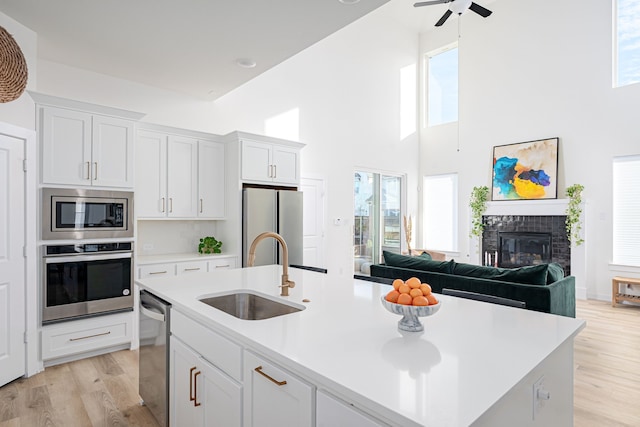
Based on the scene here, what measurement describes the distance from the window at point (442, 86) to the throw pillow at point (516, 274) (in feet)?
17.1

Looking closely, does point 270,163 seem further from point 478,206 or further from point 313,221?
point 478,206

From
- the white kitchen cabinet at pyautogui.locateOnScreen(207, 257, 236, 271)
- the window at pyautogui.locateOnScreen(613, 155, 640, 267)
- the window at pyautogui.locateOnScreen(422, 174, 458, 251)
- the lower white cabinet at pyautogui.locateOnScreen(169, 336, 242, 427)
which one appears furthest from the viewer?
the window at pyautogui.locateOnScreen(422, 174, 458, 251)

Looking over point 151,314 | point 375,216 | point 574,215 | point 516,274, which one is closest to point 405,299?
point 151,314

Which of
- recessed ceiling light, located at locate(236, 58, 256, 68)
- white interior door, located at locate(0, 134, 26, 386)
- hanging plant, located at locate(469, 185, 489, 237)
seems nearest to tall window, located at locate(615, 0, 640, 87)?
hanging plant, located at locate(469, 185, 489, 237)

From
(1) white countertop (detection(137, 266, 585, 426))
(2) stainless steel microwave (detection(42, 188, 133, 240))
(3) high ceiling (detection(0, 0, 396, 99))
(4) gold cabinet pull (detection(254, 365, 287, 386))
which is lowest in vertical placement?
(4) gold cabinet pull (detection(254, 365, 287, 386))

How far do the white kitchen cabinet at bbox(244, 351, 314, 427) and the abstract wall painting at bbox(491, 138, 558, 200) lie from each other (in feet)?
21.0

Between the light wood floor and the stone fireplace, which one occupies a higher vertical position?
the stone fireplace

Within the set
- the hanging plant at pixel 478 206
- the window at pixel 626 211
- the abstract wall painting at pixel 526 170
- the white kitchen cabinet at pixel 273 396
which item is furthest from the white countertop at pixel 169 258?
the window at pixel 626 211

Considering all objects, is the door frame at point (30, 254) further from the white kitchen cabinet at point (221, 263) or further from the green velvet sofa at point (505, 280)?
the green velvet sofa at point (505, 280)

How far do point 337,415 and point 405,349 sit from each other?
328 millimetres

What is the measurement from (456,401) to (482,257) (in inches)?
263

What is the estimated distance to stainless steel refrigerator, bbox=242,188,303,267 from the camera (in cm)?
432

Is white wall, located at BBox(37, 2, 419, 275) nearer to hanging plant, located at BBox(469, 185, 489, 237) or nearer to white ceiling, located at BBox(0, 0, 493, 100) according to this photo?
white ceiling, located at BBox(0, 0, 493, 100)

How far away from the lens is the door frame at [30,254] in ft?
9.64
